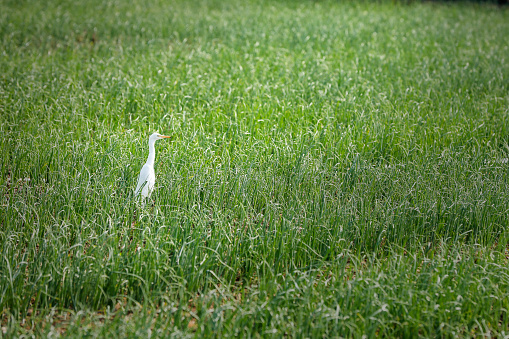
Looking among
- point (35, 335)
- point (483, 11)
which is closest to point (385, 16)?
point (483, 11)

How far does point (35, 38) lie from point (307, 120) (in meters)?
6.91

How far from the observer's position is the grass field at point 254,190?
3.07 meters

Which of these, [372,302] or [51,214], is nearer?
[372,302]

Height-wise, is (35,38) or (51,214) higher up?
(35,38)

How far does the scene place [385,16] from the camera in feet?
47.6

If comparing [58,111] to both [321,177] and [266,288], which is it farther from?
[266,288]

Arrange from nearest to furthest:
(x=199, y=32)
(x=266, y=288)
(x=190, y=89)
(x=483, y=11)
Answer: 1. (x=266, y=288)
2. (x=190, y=89)
3. (x=199, y=32)
4. (x=483, y=11)

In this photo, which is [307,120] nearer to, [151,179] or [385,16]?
[151,179]

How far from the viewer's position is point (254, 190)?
14.9 ft

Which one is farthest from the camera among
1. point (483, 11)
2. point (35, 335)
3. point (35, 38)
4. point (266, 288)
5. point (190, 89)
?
point (483, 11)

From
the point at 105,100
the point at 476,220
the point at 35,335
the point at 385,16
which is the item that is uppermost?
the point at 385,16

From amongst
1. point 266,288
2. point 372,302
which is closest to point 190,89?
point 266,288

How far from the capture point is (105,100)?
6.53 m

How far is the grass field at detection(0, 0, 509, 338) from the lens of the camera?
307 cm
